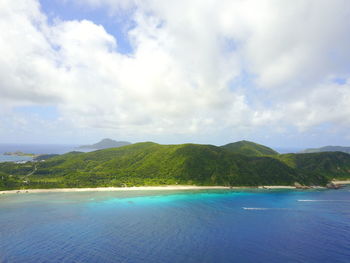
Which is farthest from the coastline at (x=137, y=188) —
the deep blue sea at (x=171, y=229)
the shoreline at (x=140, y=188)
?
the deep blue sea at (x=171, y=229)

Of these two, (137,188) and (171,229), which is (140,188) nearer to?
(137,188)

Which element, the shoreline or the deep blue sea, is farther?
the shoreline

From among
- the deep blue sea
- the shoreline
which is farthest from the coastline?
the deep blue sea

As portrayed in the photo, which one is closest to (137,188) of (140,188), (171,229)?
(140,188)

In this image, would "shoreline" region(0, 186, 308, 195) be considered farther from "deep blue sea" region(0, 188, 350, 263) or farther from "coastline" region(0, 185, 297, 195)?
"deep blue sea" region(0, 188, 350, 263)

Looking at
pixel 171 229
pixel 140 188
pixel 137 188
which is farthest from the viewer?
pixel 140 188

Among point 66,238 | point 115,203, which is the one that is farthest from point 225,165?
point 66,238

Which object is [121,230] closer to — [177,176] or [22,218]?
[22,218]

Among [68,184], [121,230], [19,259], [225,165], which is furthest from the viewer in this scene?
[225,165]
